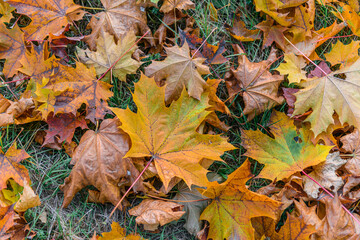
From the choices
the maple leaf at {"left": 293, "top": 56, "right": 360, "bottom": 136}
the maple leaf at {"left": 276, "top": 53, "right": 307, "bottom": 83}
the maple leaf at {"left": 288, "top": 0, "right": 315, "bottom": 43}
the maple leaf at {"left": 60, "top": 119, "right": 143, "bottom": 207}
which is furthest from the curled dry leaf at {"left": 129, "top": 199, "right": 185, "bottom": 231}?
the maple leaf at {"left": 288, "top": 0, "right": 315, "bottom": 43}

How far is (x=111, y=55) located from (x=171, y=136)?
2.18 feet

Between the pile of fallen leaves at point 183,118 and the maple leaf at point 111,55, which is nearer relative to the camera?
the pile of fallen leaves at point 183,118

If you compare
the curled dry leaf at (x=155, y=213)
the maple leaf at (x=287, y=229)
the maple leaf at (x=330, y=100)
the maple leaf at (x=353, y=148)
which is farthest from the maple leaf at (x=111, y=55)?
the maple leaf at (x=353, y=148)

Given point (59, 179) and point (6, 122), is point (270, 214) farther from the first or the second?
point (6, 122)

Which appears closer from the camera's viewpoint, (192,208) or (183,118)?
(183,118)

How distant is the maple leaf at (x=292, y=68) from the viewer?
5.90 ft

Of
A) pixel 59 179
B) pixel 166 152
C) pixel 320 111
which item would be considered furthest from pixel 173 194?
pixel 320 111

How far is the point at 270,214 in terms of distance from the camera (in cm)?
150

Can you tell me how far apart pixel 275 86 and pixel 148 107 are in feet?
2.90

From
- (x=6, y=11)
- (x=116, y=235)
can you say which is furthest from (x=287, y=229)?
(x=6, y=11)

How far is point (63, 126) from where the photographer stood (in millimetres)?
1743

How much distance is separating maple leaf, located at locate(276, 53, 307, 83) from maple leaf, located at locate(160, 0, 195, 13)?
0.72m

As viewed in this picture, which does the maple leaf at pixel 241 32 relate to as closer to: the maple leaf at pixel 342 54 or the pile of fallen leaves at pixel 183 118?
the pile of fallen leaves at pixel 183 118

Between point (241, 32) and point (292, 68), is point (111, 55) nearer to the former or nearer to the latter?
point (241, 32)
